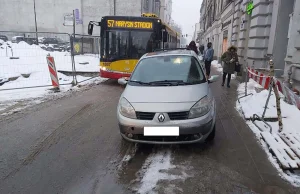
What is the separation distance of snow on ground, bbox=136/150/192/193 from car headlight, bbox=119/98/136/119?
2.57ft

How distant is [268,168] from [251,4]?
36.1 feet

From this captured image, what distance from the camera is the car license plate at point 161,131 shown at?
3991 millimetres

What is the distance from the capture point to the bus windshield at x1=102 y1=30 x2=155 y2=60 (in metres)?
11.1

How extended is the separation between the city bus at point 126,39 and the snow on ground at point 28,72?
2.04 meters

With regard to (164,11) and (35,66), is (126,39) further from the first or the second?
(164,11)

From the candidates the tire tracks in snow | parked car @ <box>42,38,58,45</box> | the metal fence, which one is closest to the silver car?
the tire tracks in snow

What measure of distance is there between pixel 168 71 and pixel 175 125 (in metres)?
1.65

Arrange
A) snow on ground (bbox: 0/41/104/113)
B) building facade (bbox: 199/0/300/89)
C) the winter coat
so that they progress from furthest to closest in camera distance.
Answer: the winter coat
snow on ground (bbox: 0/41/104/113)
building facade (bbox: 199/0/300/89)

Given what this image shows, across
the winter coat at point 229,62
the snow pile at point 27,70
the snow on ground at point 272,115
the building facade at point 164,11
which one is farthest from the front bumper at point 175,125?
the building facade at point 164,11

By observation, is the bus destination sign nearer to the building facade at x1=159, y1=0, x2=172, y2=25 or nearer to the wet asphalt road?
the wet asphalt road

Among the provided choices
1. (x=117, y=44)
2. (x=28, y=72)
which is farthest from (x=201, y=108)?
(x=28, y=72)

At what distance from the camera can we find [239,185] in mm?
3389

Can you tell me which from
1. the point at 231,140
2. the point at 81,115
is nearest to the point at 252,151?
the point at 231,140

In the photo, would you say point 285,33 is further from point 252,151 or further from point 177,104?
point 177,104
